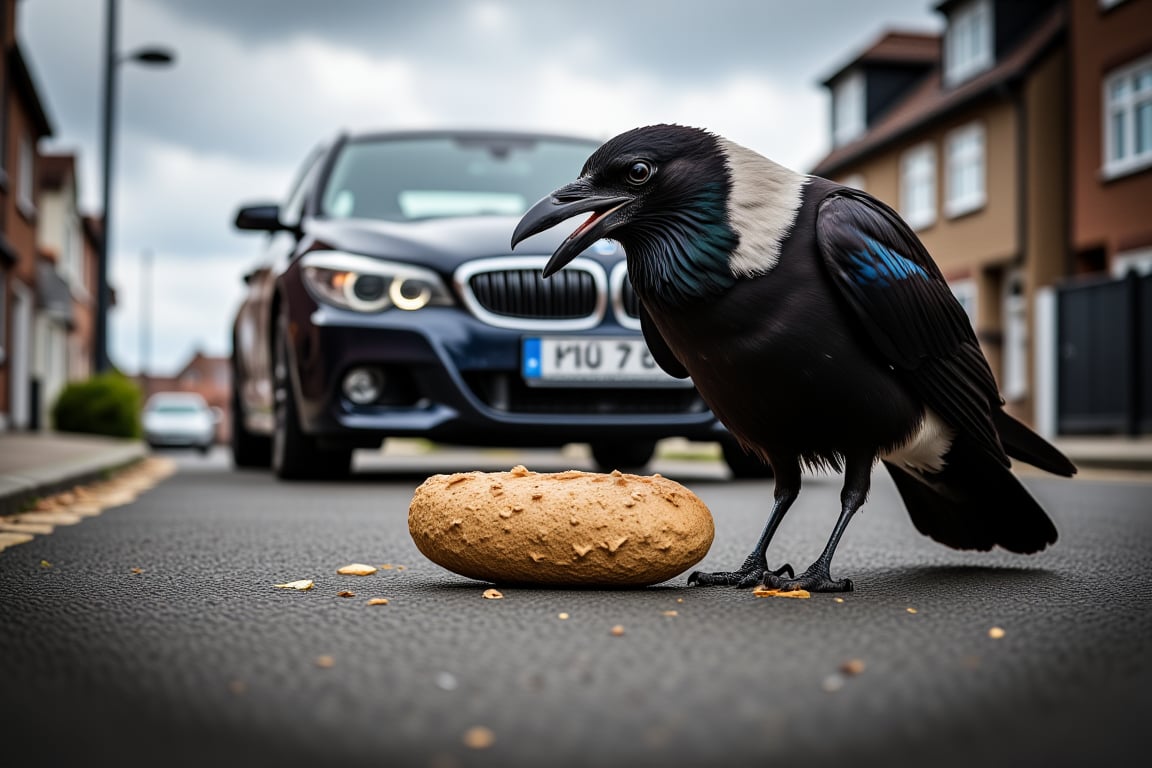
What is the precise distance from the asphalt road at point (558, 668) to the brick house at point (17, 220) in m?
15.8

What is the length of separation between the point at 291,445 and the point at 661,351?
3.67 m

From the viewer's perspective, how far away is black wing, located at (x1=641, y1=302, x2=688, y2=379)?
3.08m

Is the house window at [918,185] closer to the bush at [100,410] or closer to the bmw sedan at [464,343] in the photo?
the bush at [100,410]

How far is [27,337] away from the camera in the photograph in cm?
2038

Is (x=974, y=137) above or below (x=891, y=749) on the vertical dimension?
above

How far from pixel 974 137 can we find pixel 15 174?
577 inches

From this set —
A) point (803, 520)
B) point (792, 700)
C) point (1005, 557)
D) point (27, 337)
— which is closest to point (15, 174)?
point (27, 337)

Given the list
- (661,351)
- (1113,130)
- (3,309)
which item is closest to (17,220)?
(3,309)

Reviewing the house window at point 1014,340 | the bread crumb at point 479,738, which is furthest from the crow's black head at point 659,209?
the house window at point 1014,340

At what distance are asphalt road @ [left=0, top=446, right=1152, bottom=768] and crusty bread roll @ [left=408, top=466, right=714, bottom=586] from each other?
58 millimetres

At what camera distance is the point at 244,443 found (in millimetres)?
8586

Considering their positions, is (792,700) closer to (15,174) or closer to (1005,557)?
(1005,557)

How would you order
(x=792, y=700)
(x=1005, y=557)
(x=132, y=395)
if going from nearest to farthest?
(x=792, y=700) < (x=1005, y=557) < (x=132, y=395)

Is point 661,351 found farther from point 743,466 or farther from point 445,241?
point 743,466
